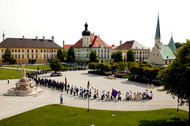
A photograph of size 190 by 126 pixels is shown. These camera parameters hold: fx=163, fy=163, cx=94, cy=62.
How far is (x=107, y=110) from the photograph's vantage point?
60.0 ft

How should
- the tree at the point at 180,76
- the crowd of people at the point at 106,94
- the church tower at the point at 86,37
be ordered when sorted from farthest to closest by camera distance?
the church tower at the point at 86,37 < the crowd of people at the point at 106,94 < the tree at the point at 180,76

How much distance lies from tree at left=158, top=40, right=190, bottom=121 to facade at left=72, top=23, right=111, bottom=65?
6563cm

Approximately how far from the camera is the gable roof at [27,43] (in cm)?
7949

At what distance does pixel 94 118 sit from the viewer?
15609mm

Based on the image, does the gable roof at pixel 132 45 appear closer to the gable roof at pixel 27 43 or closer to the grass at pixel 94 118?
the gable roof at pixel 27 43

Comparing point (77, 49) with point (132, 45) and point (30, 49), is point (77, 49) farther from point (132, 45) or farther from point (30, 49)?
point (132, 45)

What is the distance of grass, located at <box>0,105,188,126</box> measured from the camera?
14.4 metres

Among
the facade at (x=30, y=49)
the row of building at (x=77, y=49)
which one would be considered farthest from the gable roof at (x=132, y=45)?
the facade at (x=30, y=49)

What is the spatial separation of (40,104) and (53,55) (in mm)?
70372

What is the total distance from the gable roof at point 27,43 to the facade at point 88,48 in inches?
630

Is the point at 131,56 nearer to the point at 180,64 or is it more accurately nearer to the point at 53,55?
the point at 53,55

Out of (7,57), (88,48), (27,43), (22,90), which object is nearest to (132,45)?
(88,48)

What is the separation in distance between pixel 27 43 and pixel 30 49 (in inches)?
154

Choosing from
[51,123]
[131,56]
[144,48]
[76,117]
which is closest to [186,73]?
[76,117]
